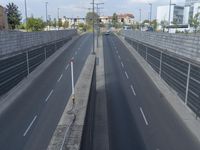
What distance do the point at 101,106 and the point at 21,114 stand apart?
5.86m

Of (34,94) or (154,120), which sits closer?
(154,120)

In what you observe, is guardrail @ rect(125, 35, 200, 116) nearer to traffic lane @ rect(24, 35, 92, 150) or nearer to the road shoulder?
the road shoulder

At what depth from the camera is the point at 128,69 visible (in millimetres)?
34312

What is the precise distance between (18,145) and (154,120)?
28.0 feet

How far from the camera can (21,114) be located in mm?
17016

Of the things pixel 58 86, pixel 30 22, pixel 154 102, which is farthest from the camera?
pixel 30 22

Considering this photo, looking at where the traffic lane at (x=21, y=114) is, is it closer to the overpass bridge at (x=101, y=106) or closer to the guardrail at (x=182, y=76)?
the overpass bridge at (x=101, y=106)

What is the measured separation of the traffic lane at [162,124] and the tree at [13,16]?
10265 centimetres

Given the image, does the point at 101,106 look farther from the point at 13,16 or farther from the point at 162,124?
the point at 13,16

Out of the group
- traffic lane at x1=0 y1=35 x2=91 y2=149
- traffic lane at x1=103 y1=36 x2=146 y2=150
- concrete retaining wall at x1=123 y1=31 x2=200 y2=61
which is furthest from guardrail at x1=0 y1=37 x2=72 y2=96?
concrete retaining wall at x1=123 y1=31 x2=200 y2=61

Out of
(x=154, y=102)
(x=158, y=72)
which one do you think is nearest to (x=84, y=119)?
(x=154, y=102)

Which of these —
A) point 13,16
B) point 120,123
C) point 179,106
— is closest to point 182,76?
point 179,106

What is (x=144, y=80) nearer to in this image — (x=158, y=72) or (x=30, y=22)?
(x=158, y=72)

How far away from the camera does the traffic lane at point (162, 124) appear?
13260 mm
